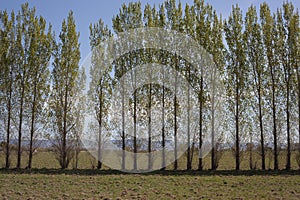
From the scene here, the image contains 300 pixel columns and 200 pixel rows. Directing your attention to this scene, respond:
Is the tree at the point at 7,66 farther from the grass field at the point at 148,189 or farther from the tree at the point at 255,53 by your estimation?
the tree at the point at 255,53

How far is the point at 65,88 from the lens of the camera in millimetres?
20234

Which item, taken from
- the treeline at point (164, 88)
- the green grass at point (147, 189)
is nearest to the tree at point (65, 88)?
the treeline at point (164, 88)

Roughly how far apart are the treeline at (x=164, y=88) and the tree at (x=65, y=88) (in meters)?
0.06

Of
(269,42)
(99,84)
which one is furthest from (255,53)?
(99,84)

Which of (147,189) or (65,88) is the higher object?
(65,88)

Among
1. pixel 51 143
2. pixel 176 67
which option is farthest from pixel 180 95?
pixel 51 143

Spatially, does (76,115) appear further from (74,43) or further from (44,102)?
(74,43)

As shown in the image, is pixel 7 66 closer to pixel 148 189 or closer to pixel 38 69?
pixel 38 69

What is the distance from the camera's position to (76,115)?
19.9 metres

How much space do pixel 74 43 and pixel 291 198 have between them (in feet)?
52.5

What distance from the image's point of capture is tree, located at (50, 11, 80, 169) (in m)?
19.6

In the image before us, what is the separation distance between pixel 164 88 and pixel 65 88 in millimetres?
6139

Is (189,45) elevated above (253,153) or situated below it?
above

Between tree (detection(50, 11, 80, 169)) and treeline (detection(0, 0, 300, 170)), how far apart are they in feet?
0.20
